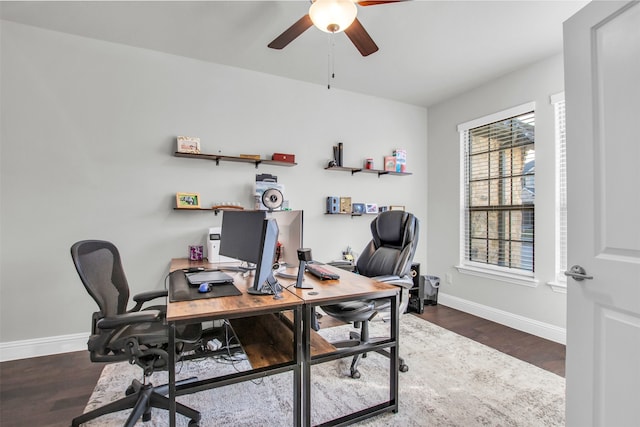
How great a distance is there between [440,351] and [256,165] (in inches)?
102

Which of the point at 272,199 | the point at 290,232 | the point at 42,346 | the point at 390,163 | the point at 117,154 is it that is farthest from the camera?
the point at 390,163

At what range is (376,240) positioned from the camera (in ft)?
9.64

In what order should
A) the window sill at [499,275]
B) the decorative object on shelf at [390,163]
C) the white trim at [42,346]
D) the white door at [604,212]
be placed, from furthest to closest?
the decorative object on shelf at [390,163] < the window sill at [499,275] < the white trim at [42,346] < the white door at [604,212]

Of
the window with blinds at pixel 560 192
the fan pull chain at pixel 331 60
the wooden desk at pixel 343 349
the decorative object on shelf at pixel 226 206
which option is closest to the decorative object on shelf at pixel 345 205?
the decorative object on shelf at pixel 226 206

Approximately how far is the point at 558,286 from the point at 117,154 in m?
4.43

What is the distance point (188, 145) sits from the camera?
2.96m

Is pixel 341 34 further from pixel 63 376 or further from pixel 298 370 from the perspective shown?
pixel 63 376

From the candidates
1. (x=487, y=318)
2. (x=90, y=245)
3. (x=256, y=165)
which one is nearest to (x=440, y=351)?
(x=487, y=318)

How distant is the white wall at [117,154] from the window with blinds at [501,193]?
1919 mm

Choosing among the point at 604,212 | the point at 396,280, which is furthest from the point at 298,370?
the point at 604,212

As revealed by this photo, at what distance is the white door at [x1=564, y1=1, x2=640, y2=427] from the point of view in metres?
1.14

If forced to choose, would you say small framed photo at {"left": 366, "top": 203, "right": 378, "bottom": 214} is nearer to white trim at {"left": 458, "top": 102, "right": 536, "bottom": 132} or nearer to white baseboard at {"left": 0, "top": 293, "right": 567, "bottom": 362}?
white trim at {"left": 458, "top": 102, "right": 536, "bottom": 132}

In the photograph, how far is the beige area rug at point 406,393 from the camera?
1.80 meters

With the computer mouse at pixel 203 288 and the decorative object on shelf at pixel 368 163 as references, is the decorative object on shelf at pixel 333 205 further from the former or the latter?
the computer mouse at pixel 203 288
